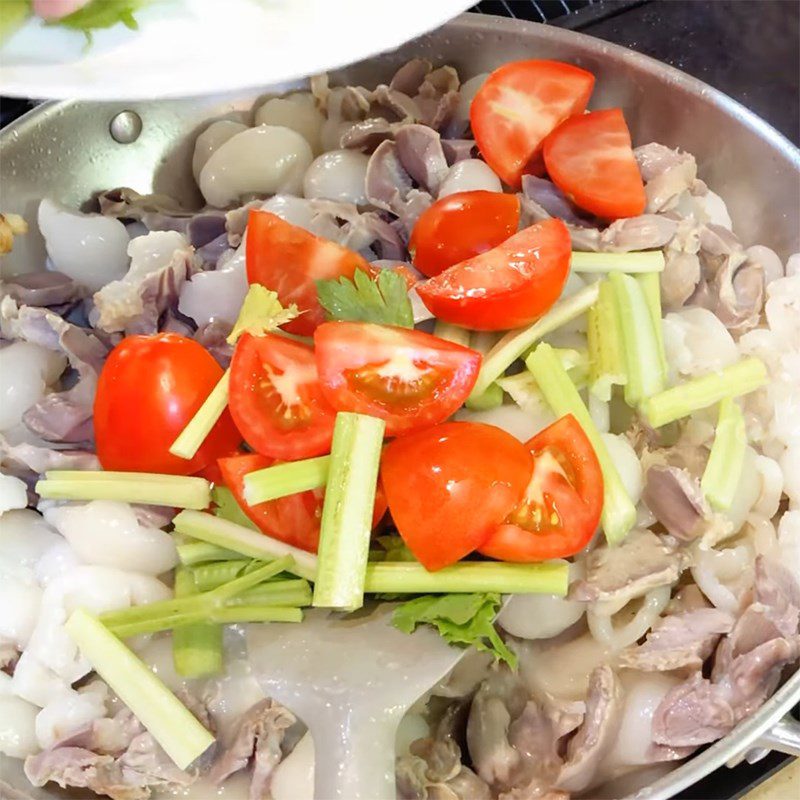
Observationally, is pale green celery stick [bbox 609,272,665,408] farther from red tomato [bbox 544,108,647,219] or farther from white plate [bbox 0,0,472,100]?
white plate [bbox 0,0,472,100]

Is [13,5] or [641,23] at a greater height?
[13,5]

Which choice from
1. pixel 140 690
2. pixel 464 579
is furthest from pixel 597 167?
pixel 140 690

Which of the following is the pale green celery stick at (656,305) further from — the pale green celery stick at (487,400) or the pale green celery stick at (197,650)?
the pale green celery stick at (197,650)

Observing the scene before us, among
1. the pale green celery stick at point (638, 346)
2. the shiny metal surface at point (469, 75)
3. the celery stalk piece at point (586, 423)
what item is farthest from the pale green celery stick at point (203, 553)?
the shiny metal surface at point (469, 75)

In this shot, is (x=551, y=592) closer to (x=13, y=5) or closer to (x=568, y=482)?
(x=568, y=482)

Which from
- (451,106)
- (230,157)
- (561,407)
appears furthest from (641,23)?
(561,407)
